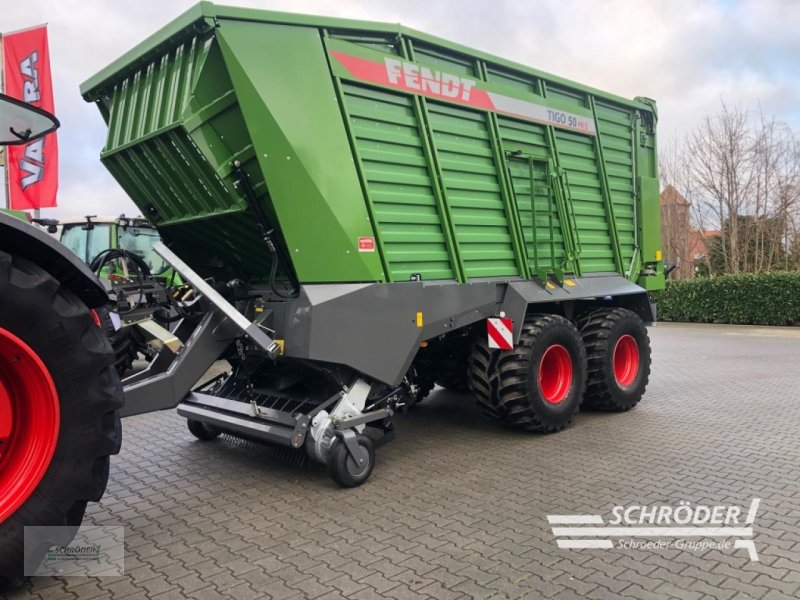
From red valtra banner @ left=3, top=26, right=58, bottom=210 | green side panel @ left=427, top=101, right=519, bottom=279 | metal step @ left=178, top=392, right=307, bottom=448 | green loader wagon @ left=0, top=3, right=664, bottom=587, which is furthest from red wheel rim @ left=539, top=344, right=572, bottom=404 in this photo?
red valtra banner @ left=3, top=26, right=58, bottom=210

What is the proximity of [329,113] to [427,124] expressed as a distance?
988mm

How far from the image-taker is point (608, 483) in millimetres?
4336

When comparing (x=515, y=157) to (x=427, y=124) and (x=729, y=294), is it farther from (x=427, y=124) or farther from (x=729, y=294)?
(x=729, y=294)

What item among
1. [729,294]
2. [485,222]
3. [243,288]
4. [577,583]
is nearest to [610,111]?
[485,222]

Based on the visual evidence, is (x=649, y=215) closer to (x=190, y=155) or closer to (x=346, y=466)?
(x=346, y=466)

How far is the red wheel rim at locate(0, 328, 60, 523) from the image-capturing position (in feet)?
8.62

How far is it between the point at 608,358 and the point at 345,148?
12.3ft

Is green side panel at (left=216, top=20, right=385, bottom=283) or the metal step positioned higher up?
green side panel at (left=216, top=20, right=385, bottom=283)

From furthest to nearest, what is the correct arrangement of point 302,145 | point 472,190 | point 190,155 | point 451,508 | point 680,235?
point 680,235 → point 472,190 → point 190,155 → point 302,145 → point 451,508

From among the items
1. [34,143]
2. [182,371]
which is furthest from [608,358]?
[34,143]

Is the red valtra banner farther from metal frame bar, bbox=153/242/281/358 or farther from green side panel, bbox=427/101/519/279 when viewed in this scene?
green side panel, bbox=427/101/519/279

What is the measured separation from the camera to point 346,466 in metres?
4.21

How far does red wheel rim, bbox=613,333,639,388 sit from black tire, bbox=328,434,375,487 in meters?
3.66

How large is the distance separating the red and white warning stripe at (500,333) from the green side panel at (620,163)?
2.49 meters
